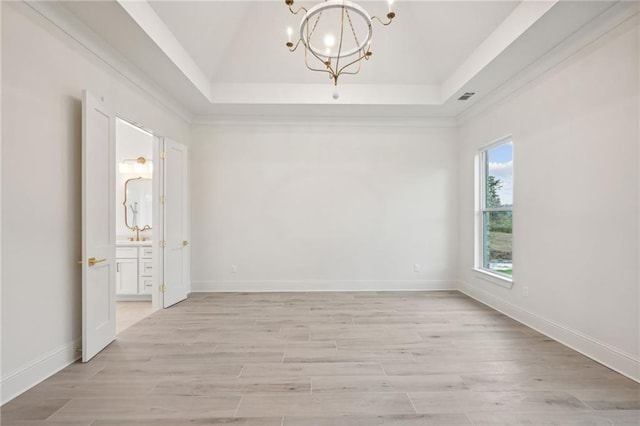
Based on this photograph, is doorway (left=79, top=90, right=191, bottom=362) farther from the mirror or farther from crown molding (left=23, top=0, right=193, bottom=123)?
crown molding (left=23, top=0, right=193, bottom=123)

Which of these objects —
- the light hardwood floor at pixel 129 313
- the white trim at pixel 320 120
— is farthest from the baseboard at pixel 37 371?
the white trim at pixel 320 120

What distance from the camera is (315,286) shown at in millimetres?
5359

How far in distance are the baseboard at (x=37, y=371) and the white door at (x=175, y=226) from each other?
168 cm

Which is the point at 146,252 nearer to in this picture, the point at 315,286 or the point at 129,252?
the point at 129,252

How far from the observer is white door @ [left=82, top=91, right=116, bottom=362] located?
2738 millimetres

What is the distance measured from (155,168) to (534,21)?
15.1ft

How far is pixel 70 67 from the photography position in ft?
9.02

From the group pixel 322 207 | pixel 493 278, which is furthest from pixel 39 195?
pixel 493 278

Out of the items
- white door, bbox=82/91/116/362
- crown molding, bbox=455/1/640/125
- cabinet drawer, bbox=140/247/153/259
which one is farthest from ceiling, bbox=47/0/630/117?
cabinet drawer, bbox=140/247/153/259

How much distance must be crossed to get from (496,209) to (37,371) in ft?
17.1

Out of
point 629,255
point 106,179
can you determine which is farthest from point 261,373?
point 629,255

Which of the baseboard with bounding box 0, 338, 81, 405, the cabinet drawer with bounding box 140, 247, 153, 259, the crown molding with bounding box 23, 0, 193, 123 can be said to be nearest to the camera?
the baseboard with bounding box 0, 338, 81, 405

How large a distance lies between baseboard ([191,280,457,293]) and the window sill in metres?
0.74

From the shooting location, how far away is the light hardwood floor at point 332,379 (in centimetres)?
203
